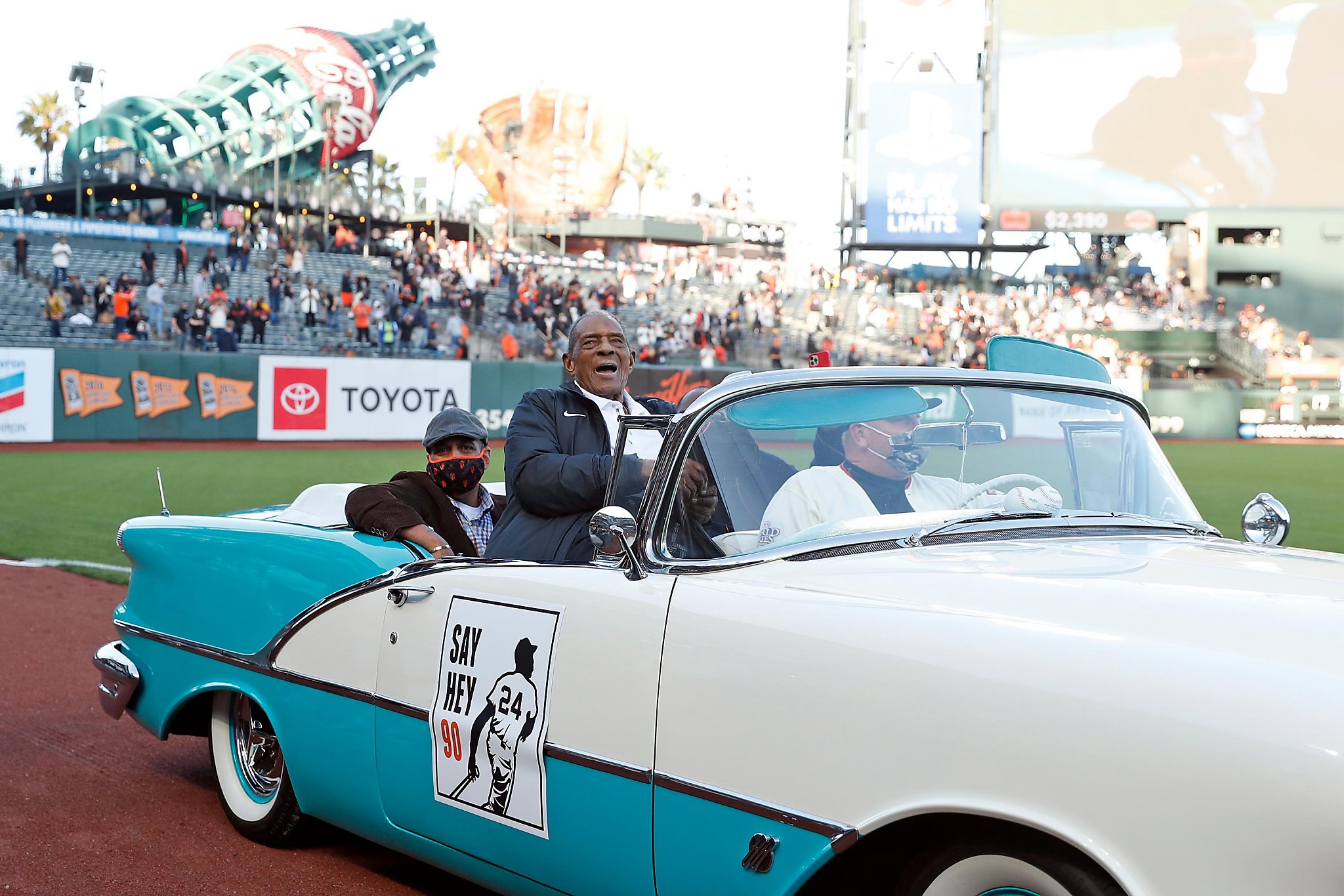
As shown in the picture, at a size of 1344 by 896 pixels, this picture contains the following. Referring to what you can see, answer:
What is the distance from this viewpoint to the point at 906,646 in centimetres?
221

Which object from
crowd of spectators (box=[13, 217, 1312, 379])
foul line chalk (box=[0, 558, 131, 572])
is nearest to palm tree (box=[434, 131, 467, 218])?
crowd of spectators (box=[13, 217, 1312, 379])

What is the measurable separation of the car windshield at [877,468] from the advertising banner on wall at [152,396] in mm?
22140

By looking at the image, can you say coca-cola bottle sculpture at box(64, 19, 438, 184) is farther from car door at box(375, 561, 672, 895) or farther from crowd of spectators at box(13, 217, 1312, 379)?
car door at box(375, 561, 672, 895)

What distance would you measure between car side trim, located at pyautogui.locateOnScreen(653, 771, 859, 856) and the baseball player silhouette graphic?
0.43 m

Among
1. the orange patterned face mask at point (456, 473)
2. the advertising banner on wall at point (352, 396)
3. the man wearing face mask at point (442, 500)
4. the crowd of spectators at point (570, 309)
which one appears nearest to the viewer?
the man wearing face mask at point (442, 500)

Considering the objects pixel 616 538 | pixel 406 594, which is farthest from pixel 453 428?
pixel 616 538

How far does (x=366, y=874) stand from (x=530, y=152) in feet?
251

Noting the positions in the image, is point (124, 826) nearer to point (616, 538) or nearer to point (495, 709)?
point (495, 709)

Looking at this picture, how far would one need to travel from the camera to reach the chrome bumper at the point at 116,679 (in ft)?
13.9

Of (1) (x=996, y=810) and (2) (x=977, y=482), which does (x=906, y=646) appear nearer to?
(1) (x=996, y=810)

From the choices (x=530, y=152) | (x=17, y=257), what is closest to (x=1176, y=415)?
(x=17, y=257)

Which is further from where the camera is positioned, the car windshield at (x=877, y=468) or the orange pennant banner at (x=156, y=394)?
the orange pennant banner at (x=156, y=394)

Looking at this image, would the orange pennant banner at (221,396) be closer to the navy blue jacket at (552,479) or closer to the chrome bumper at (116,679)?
the chrome bumper at (116,679)

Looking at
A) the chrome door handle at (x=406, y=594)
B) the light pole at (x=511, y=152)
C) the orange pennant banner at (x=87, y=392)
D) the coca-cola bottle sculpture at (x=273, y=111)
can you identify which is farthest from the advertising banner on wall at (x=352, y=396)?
the coca-cola bottle sculpture at (x=273, y=111)
